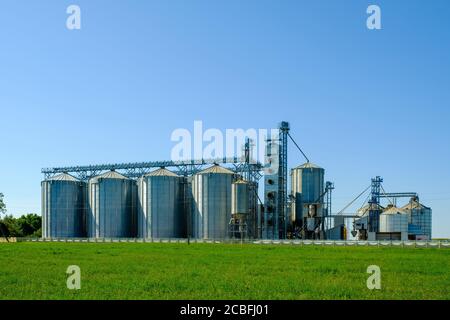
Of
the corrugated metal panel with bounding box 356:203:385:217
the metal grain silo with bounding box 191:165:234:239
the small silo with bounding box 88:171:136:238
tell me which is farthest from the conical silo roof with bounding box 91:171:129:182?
the corrugated metal panel with bounding box 356:203:385:217

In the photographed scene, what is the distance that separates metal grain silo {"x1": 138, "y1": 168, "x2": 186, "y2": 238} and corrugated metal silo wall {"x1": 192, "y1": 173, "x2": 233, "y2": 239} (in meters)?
6.21

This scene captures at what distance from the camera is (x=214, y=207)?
9900 centimetres

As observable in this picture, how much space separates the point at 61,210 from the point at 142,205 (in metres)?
17.9

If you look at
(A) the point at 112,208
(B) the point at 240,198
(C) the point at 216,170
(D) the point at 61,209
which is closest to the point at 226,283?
(B) the point at 240,198

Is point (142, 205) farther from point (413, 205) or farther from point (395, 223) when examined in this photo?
point (413, 205)

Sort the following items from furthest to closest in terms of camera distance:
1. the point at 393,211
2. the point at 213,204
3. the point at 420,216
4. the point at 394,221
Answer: the point at 420,216 < the point at 213,204 < the point at 393,211 < the point at 394,221

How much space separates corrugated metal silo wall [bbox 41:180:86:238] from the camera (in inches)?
4496

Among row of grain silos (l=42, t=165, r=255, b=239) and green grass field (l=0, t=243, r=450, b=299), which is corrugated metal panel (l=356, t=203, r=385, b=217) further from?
green grass field (l=0, t=243, r=450, b=299)

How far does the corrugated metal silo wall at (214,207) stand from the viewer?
9844 centimetres

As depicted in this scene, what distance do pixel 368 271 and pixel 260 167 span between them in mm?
67148

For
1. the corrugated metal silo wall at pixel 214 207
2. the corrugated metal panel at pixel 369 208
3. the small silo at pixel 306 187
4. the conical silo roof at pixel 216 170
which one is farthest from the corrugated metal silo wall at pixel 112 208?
the corrugated metal panel at pixel 369 208

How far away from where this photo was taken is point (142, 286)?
25.5m
